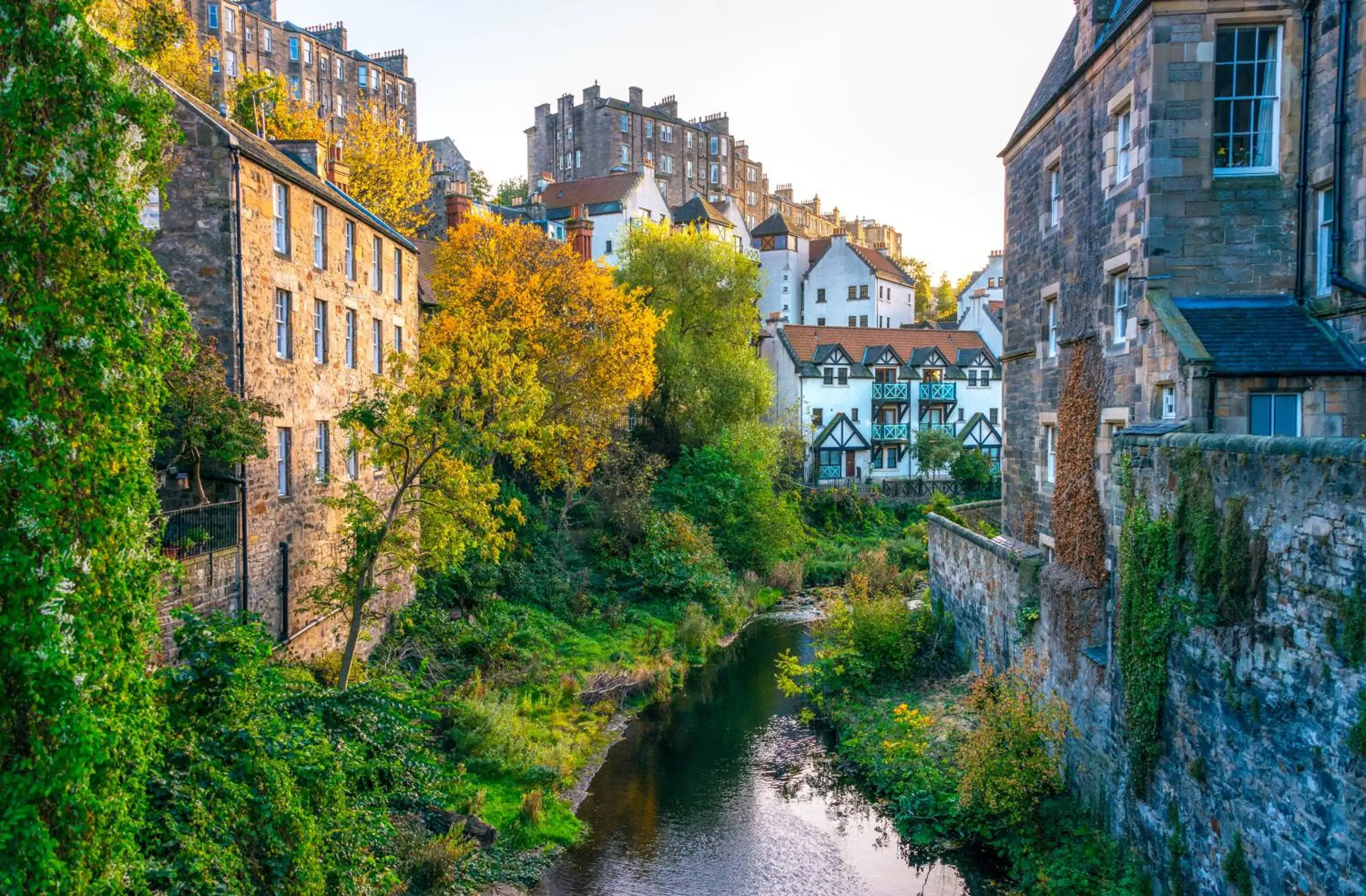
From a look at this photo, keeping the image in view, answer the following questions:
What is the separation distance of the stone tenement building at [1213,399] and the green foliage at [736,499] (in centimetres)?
1776

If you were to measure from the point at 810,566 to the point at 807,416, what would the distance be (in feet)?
45.4

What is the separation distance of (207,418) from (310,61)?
6914cm

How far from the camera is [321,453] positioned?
838 inches

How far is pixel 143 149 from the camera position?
8391mm

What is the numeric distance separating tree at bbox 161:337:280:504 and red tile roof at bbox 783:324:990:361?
37.7 metres

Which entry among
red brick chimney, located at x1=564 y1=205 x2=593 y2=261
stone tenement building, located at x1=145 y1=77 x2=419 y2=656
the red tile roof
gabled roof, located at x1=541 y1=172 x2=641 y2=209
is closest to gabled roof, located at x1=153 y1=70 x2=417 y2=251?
stone tenement building, located at x1=145 y1=77 x2=419 y2=656

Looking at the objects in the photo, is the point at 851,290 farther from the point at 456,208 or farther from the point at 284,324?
the point at 284,324

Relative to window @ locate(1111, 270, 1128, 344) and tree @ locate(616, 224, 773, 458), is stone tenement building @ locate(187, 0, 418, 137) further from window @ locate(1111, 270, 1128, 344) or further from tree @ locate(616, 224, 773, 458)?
window @ locate(1111, 270, 1128, 344)

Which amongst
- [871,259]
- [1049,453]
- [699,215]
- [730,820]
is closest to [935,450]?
[871,259]

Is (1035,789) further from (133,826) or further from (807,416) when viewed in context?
(807,416)

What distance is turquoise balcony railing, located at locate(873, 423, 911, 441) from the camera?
2093 inches

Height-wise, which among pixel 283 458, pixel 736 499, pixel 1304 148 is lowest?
pixel 736 499

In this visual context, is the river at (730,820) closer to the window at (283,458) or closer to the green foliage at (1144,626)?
the green foliage at (1144,626)

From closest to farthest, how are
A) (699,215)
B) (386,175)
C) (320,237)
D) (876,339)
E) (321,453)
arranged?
(320,237) < (321,453) < (386,175) < (876,339) < (699,215)
